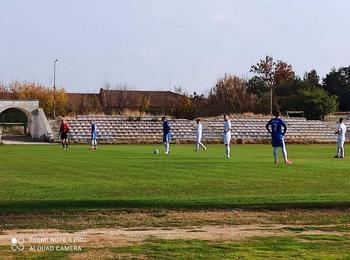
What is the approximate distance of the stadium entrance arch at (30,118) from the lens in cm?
5941

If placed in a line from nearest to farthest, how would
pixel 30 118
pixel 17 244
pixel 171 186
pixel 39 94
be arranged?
1. pixel 17 244
2. pixel 171 186
3. pixel 30 118
4. pixel 39 94

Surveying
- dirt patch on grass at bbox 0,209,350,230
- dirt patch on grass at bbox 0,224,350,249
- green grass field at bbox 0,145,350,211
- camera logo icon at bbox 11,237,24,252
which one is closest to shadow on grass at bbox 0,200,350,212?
green grass field at bbox 0,145,350,211

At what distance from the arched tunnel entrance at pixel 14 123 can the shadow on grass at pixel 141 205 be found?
51.4 metres

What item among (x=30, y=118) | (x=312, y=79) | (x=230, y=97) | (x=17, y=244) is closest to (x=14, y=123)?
(x=30, y=118)

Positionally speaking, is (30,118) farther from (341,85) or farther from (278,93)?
(341,85)

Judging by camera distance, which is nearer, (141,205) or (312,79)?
(141,205)

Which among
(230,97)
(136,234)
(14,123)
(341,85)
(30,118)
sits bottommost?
(136,234)

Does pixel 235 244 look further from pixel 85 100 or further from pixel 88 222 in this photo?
pixel 85 100

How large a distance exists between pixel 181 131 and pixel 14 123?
1886cm

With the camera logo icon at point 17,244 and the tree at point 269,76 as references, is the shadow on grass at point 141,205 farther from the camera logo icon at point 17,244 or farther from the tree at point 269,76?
the tree at point 269,76

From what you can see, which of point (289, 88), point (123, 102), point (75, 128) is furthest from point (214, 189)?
point (123, 102)

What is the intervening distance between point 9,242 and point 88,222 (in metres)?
2.10

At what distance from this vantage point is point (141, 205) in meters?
13.1

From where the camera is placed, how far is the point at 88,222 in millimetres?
11062
